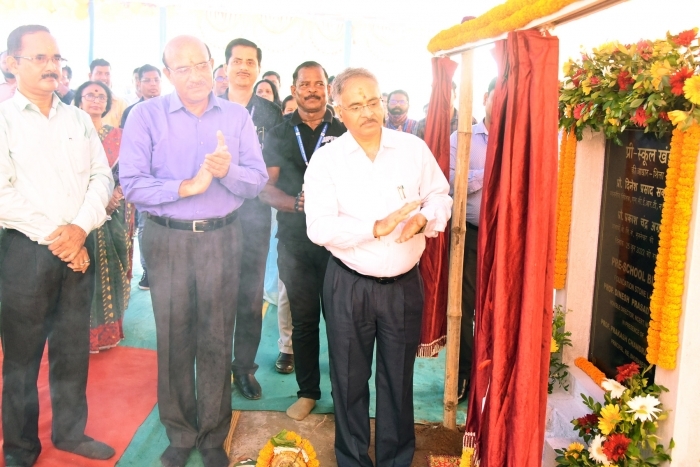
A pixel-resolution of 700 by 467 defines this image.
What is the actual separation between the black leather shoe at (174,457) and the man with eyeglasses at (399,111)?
4.97 m

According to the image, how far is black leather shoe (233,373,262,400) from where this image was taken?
4.04 metres

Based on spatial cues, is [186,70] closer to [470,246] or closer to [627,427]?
[470,246]

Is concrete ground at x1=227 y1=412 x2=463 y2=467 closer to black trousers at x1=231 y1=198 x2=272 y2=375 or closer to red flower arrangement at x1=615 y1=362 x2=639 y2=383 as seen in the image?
black trousers at x1=231 y1=198 x2=272 y2=375

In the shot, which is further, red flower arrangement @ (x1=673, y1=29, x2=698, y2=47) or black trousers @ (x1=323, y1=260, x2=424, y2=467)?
black trousers @ (x1=323, y1=260, x2=424, y2=467)

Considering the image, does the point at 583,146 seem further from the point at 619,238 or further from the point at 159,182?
the point at 159,182

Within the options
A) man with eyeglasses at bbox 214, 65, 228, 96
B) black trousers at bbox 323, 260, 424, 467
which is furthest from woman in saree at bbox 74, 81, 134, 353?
black trousers at bbox 323, 260, 424, 467

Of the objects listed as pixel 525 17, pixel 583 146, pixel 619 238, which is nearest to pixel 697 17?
pixel 583 146

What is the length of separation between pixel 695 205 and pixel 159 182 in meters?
2.46

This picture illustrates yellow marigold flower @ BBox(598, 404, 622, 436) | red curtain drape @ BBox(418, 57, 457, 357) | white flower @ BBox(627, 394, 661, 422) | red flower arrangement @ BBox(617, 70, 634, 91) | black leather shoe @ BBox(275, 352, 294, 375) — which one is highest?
red flower arrangement @ BBox(617, 70, 634, 91)

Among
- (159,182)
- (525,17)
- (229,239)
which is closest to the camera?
(525,17)

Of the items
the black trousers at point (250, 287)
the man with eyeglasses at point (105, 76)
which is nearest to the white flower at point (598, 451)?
the black trousers at point (250, 287)

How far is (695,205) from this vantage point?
237cm

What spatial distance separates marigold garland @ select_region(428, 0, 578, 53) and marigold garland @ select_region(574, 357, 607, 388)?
187cm

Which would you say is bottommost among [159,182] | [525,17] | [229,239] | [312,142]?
[229,239]
